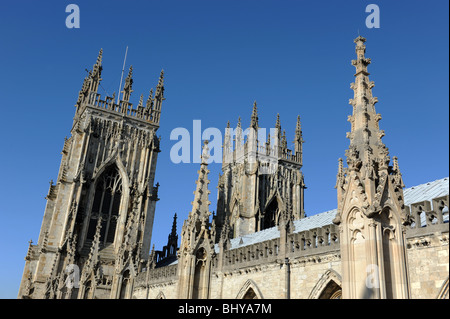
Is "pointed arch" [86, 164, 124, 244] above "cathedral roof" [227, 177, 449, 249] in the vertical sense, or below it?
above

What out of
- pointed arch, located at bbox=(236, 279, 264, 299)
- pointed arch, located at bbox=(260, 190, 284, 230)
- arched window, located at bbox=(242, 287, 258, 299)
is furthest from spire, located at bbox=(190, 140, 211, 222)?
pointed arch, located at bbox=(260, 190, 284, 230)

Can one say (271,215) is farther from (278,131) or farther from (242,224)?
(278,131)

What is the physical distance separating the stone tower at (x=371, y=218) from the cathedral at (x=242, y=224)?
16mm

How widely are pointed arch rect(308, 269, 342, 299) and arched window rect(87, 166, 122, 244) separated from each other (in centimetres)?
2633

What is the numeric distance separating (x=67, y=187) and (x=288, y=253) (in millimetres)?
25351

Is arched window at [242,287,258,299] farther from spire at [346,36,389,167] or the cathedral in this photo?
spire at [346,36,389,167]

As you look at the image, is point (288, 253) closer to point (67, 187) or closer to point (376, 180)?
point (376, 180)

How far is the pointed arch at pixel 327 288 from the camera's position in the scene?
51.1ft

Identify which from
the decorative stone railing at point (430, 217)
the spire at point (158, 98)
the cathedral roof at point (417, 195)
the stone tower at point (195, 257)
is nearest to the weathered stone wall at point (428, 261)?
the decorative stone railing at point (430, 217)

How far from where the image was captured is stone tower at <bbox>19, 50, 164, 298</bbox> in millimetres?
35625

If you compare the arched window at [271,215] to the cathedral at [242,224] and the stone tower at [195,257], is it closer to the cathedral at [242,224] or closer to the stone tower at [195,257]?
the cathedral at [242,224]

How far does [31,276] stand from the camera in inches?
1406
